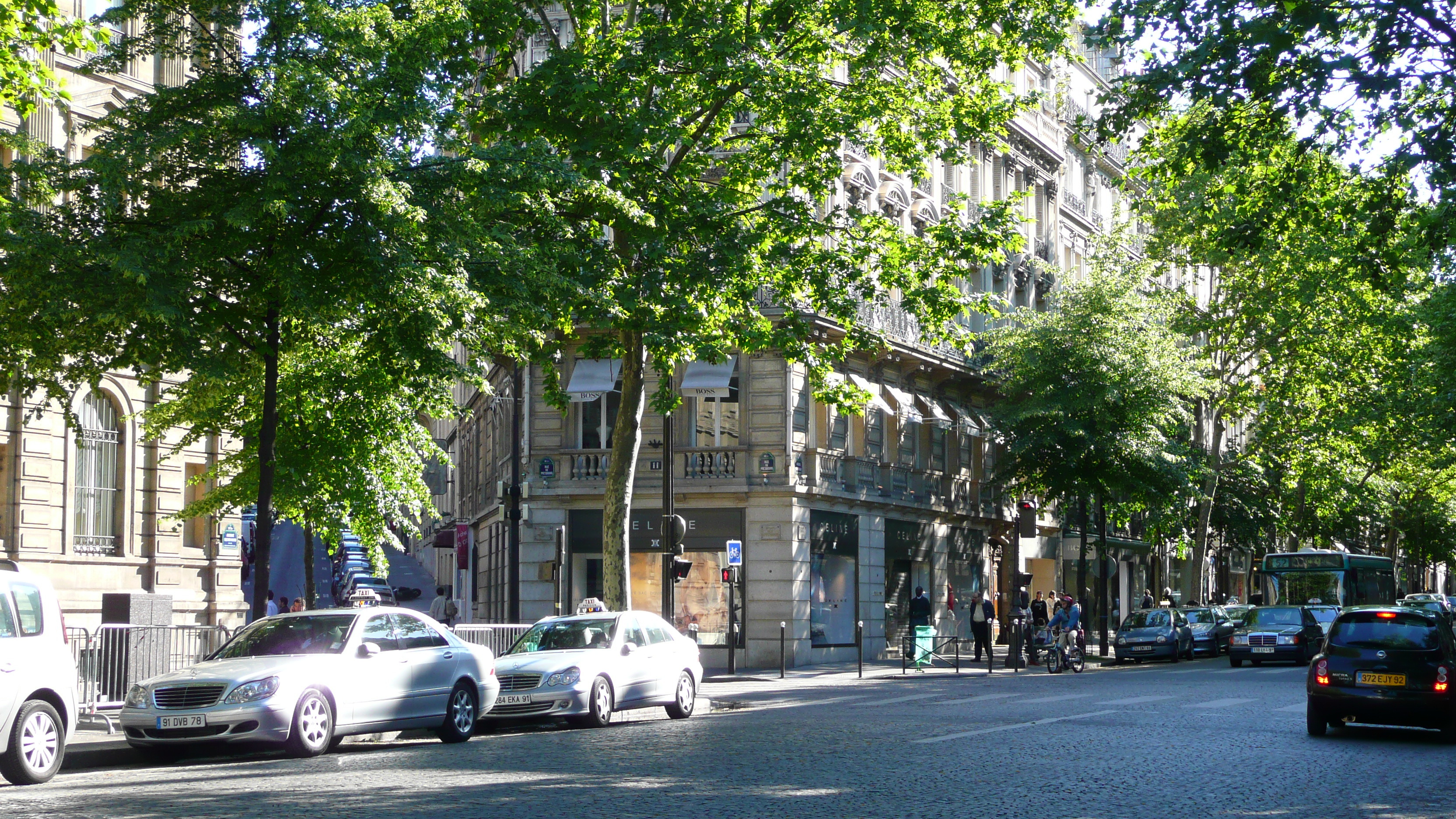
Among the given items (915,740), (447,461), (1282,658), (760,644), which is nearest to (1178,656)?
(1282,658)

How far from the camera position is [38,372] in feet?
61.5

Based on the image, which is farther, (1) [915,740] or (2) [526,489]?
(2) [526,489]

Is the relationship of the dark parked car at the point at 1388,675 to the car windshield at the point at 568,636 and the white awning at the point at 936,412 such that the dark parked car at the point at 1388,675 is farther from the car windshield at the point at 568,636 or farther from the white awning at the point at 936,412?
the white awning at the point at 936,412

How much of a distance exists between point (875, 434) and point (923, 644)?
305 inches

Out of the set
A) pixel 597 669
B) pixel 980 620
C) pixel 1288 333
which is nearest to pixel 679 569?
pixel 597 669

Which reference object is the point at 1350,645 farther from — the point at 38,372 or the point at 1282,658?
the point at 1282,658

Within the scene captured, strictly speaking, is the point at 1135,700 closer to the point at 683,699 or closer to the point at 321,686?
the point at 683,699

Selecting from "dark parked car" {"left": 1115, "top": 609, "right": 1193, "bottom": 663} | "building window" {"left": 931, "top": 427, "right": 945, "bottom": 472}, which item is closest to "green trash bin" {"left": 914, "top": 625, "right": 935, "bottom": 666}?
"dark parked car" {"left": 1115, "top": 609, "right": 1193, "bottom": 663}

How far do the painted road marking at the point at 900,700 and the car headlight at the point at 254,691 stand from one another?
995 centimetres

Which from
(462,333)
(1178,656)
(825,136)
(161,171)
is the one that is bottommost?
(1178,656)

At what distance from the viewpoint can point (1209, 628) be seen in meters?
45.7

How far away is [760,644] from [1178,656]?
13.0 metres

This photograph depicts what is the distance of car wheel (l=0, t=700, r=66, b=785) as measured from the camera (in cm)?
1323

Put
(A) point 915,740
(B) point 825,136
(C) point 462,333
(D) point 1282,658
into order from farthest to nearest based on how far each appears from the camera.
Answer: (D) point 1282,658, (B) point 825,136, (C) point 462,333, (A) point 915,740
